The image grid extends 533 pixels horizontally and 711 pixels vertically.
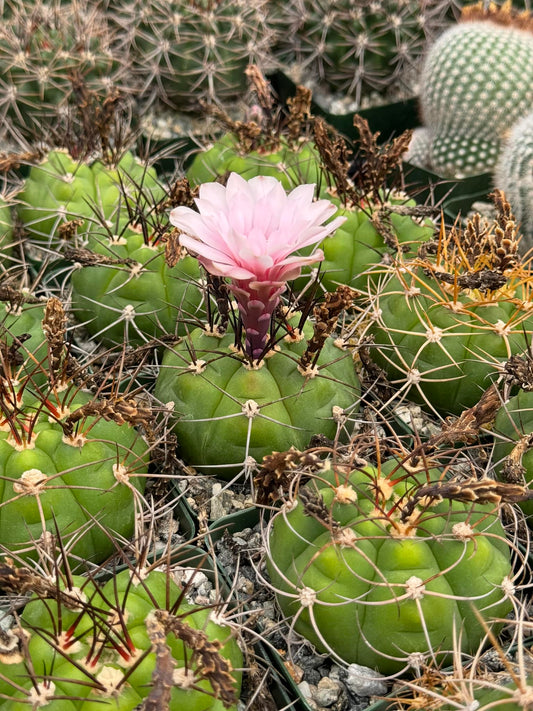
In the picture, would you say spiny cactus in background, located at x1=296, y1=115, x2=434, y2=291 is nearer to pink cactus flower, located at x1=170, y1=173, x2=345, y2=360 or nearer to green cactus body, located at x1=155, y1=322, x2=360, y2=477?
green cactus body, located at x1=155, y1=322, x2=360, y2=477

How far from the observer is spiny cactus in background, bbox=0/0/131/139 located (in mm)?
1805

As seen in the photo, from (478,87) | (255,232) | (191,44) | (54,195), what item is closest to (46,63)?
(191,44)

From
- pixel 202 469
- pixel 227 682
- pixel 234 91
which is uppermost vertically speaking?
pixel 234 91

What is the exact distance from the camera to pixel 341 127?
214 cm

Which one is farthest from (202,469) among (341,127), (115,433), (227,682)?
(341,127)

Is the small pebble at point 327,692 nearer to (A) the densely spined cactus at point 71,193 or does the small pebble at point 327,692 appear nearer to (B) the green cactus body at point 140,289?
(B) the green cactus body at point 140,289

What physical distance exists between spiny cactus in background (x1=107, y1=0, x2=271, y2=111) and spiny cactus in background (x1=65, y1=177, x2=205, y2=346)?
3.07 feet

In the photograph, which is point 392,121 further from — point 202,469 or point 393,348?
point 202,469

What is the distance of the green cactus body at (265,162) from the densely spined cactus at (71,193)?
13 cm

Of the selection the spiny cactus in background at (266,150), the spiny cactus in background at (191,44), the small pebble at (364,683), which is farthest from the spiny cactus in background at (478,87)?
the small pebble at (364,683)

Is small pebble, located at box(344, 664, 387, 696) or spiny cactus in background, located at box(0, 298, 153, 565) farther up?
spiny cactus in background, located at box(0, 298, 153, 565)

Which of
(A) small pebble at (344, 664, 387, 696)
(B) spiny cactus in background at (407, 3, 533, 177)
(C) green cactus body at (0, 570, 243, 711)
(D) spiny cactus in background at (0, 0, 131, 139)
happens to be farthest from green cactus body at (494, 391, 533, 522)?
(D) spiny cactus in background at (0, 0, 131, 139)

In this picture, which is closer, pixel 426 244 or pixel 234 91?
pixel 426 244

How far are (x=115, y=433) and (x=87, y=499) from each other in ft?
0.34
